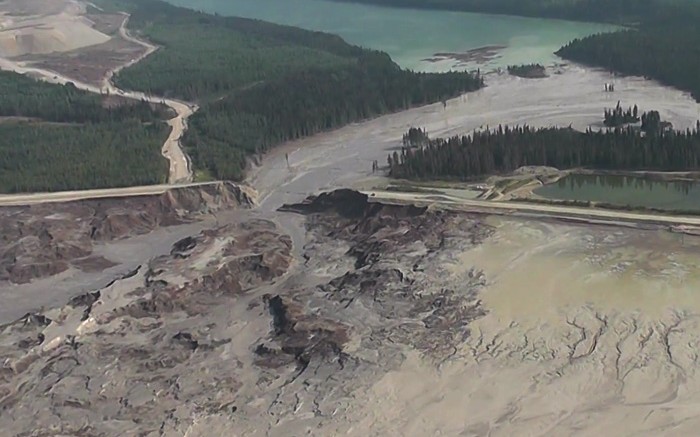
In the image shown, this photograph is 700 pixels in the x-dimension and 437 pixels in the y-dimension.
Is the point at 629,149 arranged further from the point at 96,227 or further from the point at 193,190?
the point at 96,227

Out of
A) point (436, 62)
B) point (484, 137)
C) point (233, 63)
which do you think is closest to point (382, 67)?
point (436, 62)

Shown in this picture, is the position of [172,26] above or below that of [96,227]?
above

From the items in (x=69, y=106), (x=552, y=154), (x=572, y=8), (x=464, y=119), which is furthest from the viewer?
(x=572, y=8)

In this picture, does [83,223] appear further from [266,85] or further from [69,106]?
[266,85]

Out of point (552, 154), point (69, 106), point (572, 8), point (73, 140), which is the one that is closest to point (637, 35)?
point (572, 8)

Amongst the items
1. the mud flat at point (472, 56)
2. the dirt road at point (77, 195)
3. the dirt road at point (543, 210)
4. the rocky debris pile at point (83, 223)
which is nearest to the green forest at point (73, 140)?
the dirt road at point (77, 195)

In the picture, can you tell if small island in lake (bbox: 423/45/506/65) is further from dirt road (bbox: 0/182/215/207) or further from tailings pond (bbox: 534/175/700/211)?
dirt road (bbox: 0/182/215/207)

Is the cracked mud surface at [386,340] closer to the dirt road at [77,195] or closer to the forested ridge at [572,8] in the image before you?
the dirt road at [77,195]

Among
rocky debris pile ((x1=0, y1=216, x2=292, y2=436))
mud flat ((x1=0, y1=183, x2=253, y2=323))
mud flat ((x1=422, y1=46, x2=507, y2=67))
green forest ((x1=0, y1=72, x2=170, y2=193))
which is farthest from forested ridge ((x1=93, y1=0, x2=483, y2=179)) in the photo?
rocky debris pile ((x1=0, y1=216, x2=292, y2=436))
